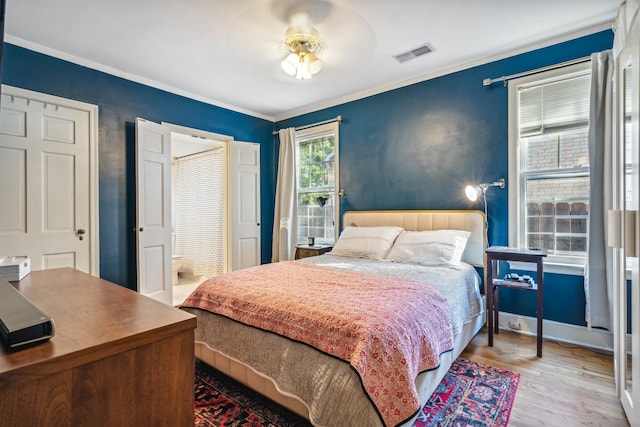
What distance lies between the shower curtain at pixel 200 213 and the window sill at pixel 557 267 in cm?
385

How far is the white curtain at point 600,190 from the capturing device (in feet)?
7.88

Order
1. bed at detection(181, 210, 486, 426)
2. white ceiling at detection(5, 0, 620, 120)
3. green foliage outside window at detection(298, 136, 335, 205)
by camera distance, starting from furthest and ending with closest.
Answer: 1. green foliage outside window at detection(298, 136, 335, 205)
2. white ceiling at detection(5, 0, 620, 120)
3. bed at detection(181, 210, 486, 426)

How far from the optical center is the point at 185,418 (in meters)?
0.77

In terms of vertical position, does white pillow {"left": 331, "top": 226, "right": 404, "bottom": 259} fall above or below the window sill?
above

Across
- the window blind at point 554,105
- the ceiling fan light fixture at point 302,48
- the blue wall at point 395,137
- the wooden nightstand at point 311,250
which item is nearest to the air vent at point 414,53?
the blue wall at point 395,137

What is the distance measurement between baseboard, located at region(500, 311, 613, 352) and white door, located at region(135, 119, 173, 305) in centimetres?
358

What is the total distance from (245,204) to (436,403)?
11.3ft

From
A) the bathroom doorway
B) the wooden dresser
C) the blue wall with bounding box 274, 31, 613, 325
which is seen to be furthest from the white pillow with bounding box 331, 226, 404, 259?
the wooden dresser

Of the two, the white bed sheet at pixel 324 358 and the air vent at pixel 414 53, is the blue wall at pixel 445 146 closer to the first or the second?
the air vent at pixel 414 53

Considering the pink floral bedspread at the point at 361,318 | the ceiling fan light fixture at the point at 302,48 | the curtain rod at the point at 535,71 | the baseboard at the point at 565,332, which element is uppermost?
the ceiling fan light fixture at the point at 302,48

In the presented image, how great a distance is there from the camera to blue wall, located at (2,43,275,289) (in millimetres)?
2877

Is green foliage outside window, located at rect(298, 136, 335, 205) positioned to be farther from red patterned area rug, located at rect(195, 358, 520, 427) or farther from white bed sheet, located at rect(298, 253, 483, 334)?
red patterned area rug, located at rect(195, 358, 520, 427)

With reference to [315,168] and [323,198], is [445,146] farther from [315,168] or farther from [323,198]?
[315,168]

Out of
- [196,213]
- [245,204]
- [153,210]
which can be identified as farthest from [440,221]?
[196,213]
